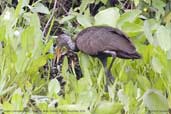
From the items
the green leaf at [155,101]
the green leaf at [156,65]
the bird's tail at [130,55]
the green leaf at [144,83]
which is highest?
the bird's tail at [130,55]

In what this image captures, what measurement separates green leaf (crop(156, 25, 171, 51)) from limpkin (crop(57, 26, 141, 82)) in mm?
106

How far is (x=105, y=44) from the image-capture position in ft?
6.08

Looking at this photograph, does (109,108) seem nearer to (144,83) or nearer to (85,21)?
(144,83)

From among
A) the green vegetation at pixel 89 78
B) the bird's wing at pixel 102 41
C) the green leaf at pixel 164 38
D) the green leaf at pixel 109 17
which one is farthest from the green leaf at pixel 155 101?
the green leaf at pixel 109 17

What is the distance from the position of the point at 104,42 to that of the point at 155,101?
Result: 443 millimetres

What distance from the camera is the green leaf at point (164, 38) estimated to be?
1.55 metres

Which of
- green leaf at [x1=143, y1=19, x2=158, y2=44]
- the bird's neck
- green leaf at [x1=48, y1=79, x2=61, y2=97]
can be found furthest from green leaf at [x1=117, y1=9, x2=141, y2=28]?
green leaf at [x1=48, y1=79, x2=61, y2=97]

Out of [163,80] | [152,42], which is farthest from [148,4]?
[163,80]

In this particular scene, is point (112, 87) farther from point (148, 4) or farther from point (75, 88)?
point (148, 4)

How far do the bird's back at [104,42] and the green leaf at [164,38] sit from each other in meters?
0.11

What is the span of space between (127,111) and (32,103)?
0.24 m

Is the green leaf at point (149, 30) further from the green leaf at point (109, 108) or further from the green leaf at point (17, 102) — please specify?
the green leaf at point (17, 102)

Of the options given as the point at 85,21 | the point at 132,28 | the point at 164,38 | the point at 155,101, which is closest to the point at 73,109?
the point at 155,101

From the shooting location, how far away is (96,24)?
191 centimetres
